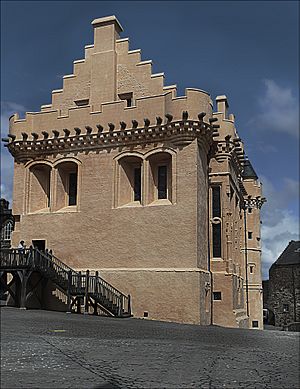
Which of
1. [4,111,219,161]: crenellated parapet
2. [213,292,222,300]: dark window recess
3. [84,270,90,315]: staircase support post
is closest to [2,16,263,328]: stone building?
[4,111,219,161]: crenellated parapet

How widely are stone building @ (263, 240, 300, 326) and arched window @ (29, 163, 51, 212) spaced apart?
120 feet

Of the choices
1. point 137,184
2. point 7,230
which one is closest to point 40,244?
point 137,184

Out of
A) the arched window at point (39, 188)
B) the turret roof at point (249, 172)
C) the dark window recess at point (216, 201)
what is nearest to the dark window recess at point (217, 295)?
the dark window recess at point (216, 201)

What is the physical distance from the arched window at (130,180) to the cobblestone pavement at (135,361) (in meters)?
12.9

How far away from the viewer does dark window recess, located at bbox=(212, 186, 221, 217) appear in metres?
28.6

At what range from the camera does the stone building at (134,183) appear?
24.9m

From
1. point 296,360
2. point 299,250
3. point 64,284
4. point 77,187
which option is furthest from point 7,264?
point 299,250

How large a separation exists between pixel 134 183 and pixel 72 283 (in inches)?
255

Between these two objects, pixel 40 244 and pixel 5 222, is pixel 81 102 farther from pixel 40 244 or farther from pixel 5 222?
pixel 5 222

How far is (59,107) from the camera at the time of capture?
3072 cm

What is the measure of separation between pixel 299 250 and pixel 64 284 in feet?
141

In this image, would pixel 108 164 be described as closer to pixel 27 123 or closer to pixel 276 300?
pixel 27 123

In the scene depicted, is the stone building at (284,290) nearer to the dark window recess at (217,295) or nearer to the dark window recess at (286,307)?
the dark window recess at (286,307)

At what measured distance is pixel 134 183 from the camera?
27609 millimetres
